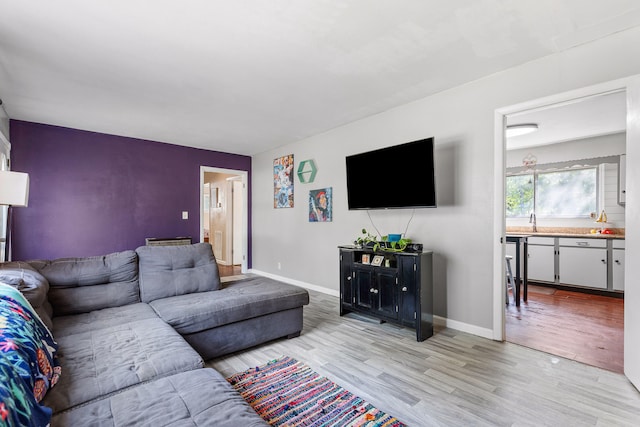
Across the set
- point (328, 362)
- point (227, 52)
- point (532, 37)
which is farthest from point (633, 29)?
point (328, 362)

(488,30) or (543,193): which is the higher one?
(488,30)

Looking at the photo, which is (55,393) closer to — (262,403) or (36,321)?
(36,321)

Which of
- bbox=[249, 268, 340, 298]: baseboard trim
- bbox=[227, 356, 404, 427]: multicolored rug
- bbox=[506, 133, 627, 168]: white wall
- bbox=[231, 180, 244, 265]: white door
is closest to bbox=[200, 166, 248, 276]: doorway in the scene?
bbox=[231, 180, 244, 265]: white door

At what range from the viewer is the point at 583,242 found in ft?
15.5

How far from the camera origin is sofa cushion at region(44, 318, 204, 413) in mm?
1350

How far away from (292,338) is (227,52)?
2.55 m

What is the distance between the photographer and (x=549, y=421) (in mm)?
1748

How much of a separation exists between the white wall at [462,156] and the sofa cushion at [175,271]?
197cm

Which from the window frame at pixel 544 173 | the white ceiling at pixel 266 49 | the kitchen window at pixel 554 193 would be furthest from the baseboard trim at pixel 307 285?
the kitchen window at pixel 554 193

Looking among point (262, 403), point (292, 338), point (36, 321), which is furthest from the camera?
point (292, 338)

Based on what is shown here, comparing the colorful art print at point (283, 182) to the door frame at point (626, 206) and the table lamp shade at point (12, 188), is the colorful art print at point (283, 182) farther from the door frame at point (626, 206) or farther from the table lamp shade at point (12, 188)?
the table lamp shade at point (12, 188)

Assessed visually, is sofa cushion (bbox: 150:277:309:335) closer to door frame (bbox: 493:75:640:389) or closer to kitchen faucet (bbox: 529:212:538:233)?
door frame (bbox: 493:75:640:389)

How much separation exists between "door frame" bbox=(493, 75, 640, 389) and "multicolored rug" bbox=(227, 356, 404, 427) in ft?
5.54

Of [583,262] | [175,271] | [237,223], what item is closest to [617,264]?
[583,262]
